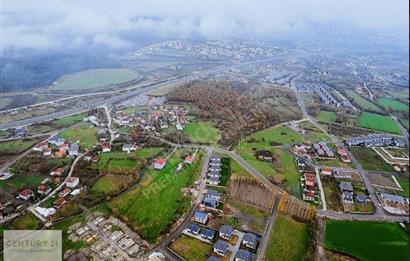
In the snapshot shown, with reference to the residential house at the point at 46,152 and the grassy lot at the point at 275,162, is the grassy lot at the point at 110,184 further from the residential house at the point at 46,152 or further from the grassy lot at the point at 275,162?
the grassy lot at the point at 275,162

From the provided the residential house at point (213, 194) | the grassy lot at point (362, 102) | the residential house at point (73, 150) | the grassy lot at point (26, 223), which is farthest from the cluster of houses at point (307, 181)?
the residential house at point (73, 150)

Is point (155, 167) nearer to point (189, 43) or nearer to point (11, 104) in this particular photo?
point (11, 104)

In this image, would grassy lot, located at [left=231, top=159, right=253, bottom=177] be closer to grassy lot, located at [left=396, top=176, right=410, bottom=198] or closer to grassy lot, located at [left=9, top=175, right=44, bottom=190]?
grassy lot, located at [left=396, top=176, right=410, bottom=198]

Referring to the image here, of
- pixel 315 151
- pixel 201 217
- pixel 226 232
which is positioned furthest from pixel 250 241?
pixel 315 151

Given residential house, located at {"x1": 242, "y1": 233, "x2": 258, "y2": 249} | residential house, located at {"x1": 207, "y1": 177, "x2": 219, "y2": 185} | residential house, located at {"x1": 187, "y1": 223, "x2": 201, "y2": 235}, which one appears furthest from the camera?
residential house, located at {"x1": 207, "y1": 177, "x2": 219, "y2": 185}

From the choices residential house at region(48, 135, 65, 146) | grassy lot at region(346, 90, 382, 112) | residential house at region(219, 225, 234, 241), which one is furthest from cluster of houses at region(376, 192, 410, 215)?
residential house at region(48, 135, 65, 146)

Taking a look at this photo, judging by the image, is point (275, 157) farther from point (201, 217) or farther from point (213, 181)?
point (201, 217)
